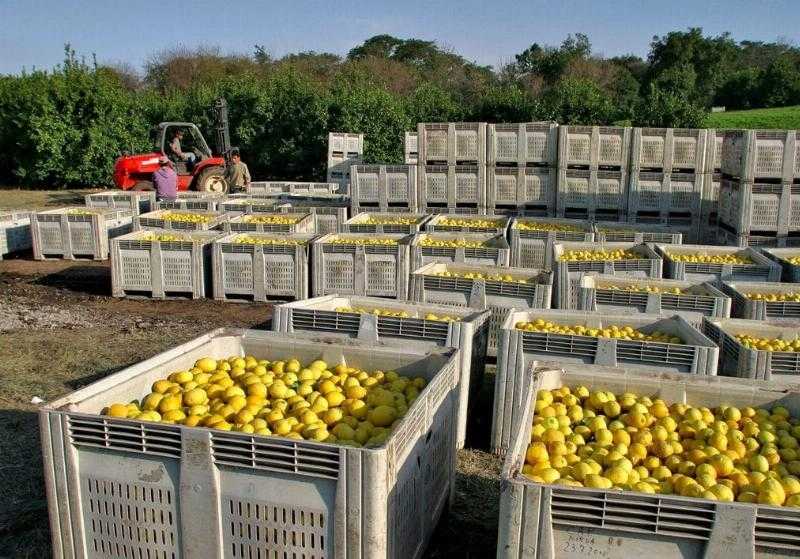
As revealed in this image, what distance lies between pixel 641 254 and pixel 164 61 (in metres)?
61.2

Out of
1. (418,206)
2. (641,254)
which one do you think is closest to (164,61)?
(418,206)

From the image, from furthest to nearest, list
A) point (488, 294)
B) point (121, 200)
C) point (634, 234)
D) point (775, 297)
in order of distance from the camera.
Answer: point (121, 200)
point (634, 234)
point (488, 294)
point (775, 297)

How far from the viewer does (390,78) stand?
49.0m

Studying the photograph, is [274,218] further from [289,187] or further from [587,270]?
[289,187]

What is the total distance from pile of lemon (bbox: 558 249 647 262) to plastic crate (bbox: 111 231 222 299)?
16.9 ft

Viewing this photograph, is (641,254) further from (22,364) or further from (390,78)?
(390,78)

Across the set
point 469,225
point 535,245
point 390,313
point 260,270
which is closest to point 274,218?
point 260,270

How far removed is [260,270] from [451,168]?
13.2 ft

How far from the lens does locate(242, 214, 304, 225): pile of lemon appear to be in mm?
12054

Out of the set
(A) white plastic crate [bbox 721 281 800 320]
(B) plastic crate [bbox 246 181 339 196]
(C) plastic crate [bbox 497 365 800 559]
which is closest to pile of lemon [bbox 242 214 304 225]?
(B) plastic crate [bbox 246 181 339 196]

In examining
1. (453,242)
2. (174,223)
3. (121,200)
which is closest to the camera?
(453,242)

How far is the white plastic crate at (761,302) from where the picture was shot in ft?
20.8

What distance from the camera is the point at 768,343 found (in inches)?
217

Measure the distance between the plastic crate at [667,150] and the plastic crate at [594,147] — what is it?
0.58ft
